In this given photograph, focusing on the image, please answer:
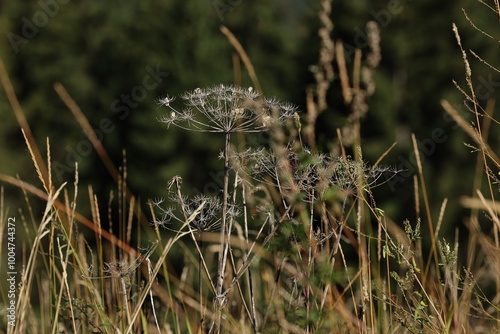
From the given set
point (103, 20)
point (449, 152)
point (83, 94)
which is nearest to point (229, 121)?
point (449, 152)

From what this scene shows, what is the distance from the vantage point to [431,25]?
24.7 m

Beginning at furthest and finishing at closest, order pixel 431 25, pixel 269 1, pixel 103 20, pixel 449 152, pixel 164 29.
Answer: pixel 103 20, pixel 269 1, pixel 164 29, pixel 431 25, pixel 449 152

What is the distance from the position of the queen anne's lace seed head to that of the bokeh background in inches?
763

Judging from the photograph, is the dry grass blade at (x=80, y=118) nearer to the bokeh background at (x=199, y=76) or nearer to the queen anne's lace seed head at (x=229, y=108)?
the queen anne's lace seed head at (x=229, y=108)

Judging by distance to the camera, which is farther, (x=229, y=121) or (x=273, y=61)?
(x=273, y=61)

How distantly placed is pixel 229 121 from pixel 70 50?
27.8m

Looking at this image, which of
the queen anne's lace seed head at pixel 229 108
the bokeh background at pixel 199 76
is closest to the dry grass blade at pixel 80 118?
the queen anne's lace seed head at pixel 229 108

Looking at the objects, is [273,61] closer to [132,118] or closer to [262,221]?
[132,118]

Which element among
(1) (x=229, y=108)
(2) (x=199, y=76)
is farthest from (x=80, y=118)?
(2) (x=199, y=76)

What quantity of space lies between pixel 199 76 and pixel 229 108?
78.5 ft

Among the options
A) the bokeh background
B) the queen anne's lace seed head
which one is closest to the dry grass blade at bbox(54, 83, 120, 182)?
the queen anne's lace seed head

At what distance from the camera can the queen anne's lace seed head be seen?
6.04 feet

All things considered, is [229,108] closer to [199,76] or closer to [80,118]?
[80,118]

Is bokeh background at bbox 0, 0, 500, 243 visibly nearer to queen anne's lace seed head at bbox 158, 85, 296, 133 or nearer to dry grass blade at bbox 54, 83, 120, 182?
dry grass blade at bbox 54, 83, 120, 182
